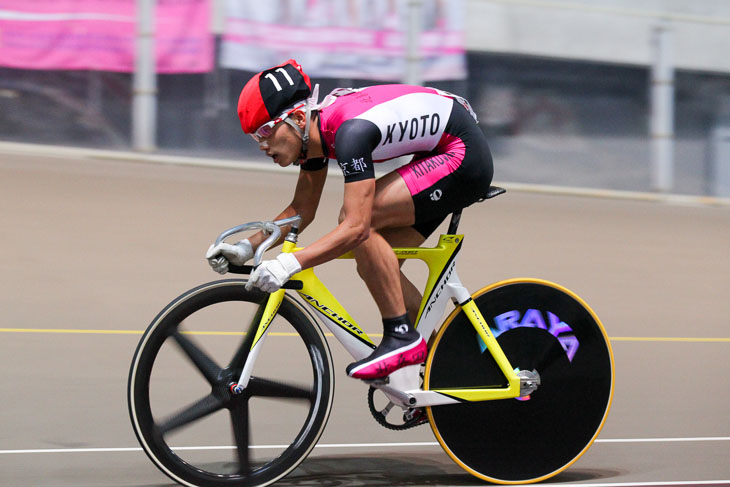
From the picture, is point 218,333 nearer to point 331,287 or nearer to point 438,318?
point 438,318

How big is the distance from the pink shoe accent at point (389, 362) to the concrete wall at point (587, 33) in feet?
26.3

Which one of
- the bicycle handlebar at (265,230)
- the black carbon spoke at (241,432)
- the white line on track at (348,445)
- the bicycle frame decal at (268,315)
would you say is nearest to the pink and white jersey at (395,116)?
the bicycle handlebar at (265,230)

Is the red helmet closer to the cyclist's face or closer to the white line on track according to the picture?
the cyclist's face

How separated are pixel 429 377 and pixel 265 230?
2.62ft

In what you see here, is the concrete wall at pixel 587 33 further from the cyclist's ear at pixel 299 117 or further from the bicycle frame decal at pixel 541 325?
the cyclist's ear at pixel 299 117

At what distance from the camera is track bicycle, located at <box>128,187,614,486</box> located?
380cm

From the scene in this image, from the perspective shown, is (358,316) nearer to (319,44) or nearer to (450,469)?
(450,469)

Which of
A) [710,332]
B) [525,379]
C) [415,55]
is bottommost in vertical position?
[710,332]

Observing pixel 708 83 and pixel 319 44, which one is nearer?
pixel 319 44

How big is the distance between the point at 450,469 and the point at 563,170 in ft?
26.7

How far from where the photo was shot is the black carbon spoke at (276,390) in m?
3.83

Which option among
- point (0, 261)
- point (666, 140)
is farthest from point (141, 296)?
point (666, 140)

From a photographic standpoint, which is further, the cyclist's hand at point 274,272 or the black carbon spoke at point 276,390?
the black carbon spoke at point 276,390

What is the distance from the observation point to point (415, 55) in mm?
11367
